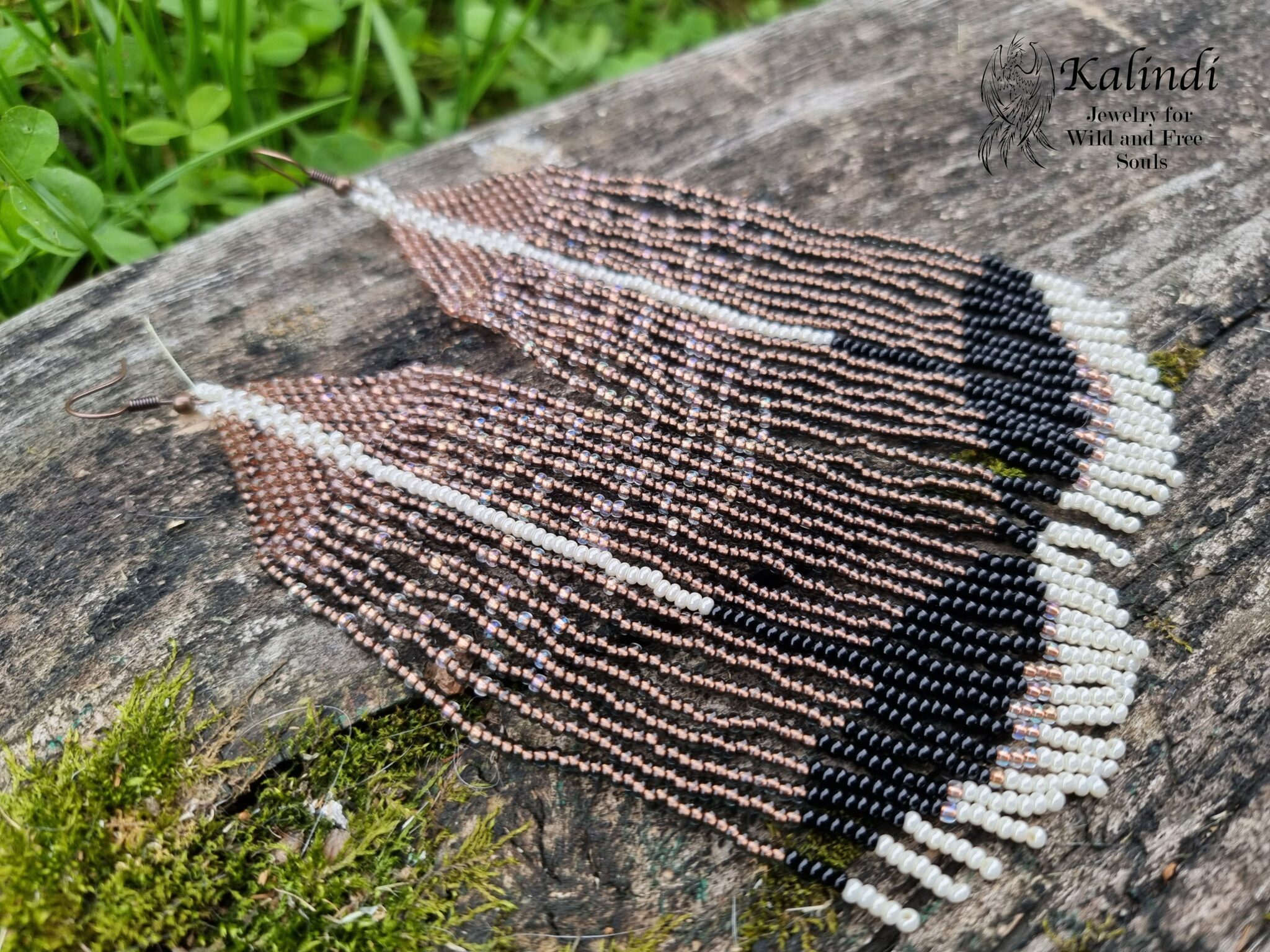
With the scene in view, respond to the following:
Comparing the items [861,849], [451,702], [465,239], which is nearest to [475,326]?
[465,239]

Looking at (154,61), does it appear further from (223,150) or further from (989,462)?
(989,462)

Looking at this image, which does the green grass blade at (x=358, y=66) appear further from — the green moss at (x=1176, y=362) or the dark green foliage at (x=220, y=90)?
the green moss at (x=1176, y=362)

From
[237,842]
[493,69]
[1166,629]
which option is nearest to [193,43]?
[493,69]

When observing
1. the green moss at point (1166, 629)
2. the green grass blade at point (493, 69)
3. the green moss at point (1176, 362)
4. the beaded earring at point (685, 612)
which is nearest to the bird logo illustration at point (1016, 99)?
the green moss at point (1176, 362)

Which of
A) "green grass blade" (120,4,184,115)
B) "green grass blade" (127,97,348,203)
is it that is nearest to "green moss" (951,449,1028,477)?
"green grass blade" (127,97,348,203)

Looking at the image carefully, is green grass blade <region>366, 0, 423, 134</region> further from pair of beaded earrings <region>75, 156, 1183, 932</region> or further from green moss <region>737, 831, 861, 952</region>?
green moss <region>737, 831, 861, 952</region>

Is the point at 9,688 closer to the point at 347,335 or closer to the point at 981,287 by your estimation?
the point at 347,335
